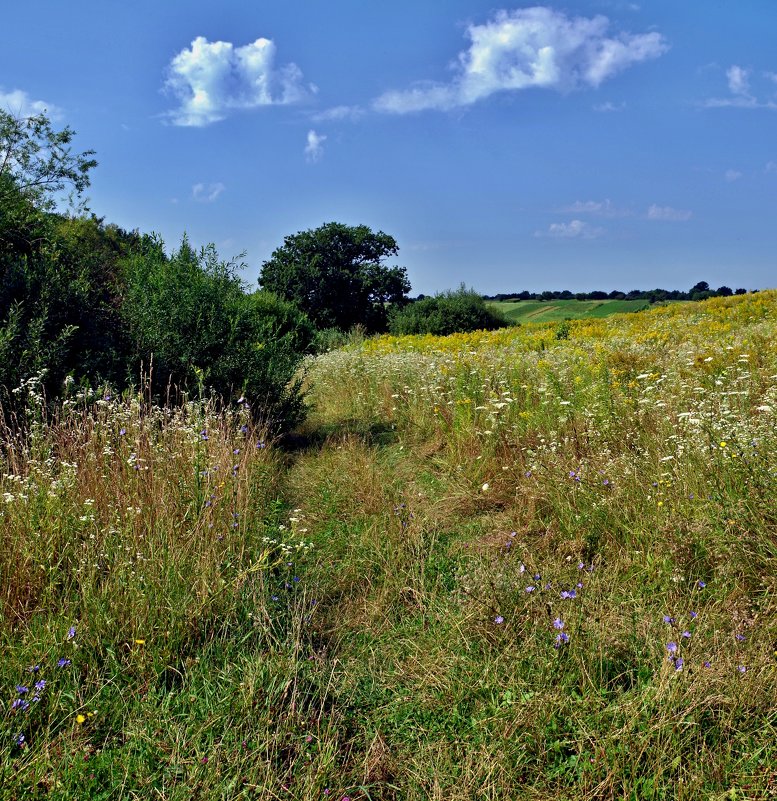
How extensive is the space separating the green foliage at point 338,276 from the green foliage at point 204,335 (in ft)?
89.2

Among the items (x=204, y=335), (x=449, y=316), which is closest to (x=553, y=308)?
(x=449, y=316)

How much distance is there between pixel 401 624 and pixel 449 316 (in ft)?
83.3

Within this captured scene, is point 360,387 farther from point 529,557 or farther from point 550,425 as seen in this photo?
point 529,557

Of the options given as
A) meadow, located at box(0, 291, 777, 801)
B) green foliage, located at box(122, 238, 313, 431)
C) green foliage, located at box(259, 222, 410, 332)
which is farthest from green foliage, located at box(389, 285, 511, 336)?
meadow, located at box(0, 291, 777, 801)

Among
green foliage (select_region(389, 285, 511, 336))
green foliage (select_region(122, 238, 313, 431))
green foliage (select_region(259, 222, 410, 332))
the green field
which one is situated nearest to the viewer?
green foliage (select_region(122, 238, 313, 431))

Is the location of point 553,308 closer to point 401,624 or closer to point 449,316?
point 449,316

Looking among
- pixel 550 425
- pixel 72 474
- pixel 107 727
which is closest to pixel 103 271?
pixel 72 474

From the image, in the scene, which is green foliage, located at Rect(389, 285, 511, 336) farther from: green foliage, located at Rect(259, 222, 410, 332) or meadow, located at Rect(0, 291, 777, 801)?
meadow, located at Rect(0, 291, 777, 801)

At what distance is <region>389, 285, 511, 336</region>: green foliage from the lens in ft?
90.3

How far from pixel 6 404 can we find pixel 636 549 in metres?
5.20

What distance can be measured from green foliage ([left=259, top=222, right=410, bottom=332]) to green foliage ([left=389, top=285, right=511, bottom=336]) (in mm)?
7255

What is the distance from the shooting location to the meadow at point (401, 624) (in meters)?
2.11

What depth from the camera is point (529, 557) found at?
3.48 meters

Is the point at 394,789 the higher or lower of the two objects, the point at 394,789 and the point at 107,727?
the lower
